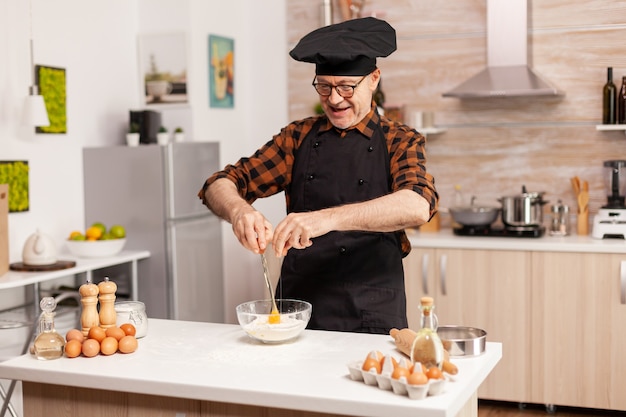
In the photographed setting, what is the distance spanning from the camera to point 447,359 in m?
2.12

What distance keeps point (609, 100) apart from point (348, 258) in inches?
99.9

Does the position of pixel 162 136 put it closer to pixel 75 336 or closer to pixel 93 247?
pixel 93 247

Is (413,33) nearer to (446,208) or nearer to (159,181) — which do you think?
(446,208)

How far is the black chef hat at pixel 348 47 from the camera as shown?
2600mm

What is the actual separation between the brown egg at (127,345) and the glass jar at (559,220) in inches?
120

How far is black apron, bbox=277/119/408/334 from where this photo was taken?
2.82 meters

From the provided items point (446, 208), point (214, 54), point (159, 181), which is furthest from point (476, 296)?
point (214, 54)

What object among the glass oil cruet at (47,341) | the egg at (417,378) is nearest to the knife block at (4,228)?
the glass oil cruet at (47,341)

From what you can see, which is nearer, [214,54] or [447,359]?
[447,359]

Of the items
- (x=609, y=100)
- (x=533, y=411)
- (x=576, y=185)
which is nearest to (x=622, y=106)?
(x=609, y=100)

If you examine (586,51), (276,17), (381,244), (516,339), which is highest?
(276,17)

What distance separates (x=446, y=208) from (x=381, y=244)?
94.6 inches

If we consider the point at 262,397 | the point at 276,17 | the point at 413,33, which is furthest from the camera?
the point at 276,17

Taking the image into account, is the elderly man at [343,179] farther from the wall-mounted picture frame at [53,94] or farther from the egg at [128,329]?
the wall-mounted picture frame at [53,94]
